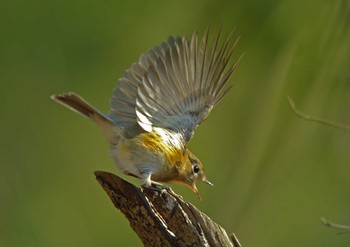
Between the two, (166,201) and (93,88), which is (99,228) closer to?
(93,88)

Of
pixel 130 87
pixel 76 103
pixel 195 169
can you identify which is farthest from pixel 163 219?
pixel 195 169

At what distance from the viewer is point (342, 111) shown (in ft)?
10.4

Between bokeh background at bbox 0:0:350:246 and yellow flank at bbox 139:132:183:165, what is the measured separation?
0.63 feet

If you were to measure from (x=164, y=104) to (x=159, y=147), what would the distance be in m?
0.15

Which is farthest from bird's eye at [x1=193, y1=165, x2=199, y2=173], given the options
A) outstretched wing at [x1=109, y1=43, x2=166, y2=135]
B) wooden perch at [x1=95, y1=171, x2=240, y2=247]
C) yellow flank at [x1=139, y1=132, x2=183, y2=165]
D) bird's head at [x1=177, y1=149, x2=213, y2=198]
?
wooden perch at [x1=95, y1=171, x2=240, y2=247]

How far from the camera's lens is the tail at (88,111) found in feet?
9.96

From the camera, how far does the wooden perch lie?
266 cm

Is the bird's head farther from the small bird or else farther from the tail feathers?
the tail feathers

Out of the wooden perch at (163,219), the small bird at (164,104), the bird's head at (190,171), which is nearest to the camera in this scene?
the wooden perch at (163,219)

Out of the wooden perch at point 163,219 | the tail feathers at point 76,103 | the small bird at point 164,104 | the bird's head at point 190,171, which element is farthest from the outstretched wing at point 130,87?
the wooden perch at point 163,219

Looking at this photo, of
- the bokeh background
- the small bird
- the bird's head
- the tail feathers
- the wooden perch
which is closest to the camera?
the wooden perch

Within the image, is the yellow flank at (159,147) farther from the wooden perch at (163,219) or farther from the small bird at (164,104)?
the wooden perch at (163,219)

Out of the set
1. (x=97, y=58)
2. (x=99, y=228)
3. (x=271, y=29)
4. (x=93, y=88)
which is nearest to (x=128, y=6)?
(x=97, y=58)

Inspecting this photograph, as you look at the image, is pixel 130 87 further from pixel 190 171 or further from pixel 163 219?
pixel 163 219
